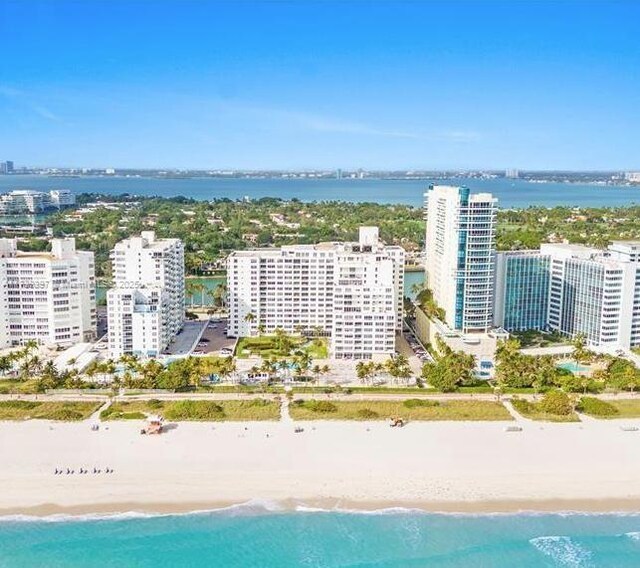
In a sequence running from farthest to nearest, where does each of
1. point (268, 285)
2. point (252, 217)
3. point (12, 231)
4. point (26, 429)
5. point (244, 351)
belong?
point (252, 217) → point (12, 231) → point (268, 285) → point (244, 351) → point (26, 429)

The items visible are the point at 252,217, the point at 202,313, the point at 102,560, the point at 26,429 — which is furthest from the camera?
the point at 252,217

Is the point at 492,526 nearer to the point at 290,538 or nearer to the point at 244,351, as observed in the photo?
the point at 290,538

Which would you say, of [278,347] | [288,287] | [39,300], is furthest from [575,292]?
[39,300]

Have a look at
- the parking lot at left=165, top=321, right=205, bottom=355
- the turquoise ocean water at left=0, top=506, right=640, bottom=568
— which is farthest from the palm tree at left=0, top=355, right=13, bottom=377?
the turquoise ocean water at left=0, top=506, right=640, bottom=568

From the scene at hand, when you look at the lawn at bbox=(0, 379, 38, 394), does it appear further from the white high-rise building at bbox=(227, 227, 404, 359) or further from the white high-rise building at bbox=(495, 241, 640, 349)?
the white high-rise building at bbox=(495, 241, 640, 349)

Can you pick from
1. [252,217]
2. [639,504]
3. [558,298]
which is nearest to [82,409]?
[639,504]

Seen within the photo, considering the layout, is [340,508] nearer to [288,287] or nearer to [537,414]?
[537,414]
